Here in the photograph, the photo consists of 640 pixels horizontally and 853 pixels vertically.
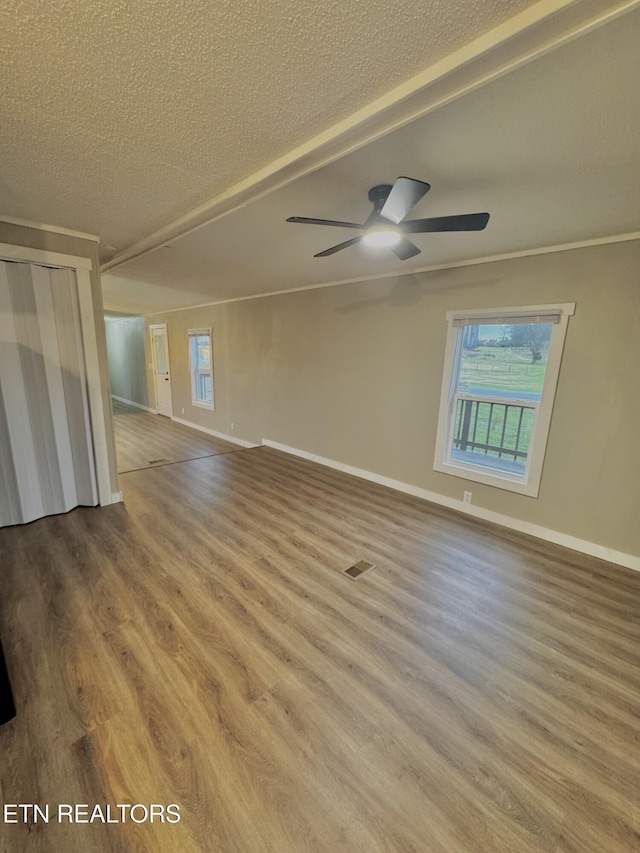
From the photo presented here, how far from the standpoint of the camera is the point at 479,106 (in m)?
1.28

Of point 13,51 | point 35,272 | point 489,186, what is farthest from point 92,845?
point 35,272

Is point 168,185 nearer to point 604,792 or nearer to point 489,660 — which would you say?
point 489,660

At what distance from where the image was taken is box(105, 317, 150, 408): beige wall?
27.7 feet

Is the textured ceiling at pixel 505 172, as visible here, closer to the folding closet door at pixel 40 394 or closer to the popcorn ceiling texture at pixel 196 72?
the popcorn ceiling texture at pixel 196 72

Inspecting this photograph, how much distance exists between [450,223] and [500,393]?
1901 mm

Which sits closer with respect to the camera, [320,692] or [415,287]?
[320,692]

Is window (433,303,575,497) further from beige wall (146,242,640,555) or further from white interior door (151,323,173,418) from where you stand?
white interior door (151,323,173,418)

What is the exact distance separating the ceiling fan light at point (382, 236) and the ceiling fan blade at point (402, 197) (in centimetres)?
8

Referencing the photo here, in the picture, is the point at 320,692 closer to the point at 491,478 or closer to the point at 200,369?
the point at 491,478

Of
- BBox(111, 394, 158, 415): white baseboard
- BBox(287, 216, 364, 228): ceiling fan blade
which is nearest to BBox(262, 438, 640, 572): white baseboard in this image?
BBox(287, 216, 364, 228): ceiling fan blade

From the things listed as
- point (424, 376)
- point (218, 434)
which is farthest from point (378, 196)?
point (218, 434)

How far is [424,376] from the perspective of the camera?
364 centimetres

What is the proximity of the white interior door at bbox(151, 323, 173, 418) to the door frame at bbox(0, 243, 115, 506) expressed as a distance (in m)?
4.54

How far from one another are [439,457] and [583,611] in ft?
5.64
